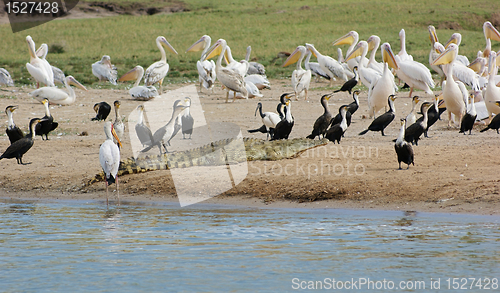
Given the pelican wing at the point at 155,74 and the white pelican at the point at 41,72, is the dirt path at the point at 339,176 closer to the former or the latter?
the white pelican at the point at 41,72

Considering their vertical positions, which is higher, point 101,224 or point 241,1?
point 241,1

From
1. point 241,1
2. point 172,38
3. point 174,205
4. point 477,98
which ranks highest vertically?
point 241,1

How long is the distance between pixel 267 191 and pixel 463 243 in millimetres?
2859

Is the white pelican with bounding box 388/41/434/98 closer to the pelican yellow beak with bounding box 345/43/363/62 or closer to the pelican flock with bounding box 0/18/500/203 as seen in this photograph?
the pelican flock with bounding box 0/18/500/203

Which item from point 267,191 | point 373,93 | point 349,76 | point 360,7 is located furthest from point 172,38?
point 267,191

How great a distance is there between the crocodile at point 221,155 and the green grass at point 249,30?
12.2m

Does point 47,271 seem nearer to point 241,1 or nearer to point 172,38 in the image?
point 172,38

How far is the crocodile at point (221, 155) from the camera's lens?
8648 mm

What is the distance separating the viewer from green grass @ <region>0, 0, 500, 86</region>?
26938 mm

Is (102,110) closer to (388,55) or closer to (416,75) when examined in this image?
(388,55)

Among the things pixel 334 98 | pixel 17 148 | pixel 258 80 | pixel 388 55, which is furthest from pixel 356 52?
pixel 17 148

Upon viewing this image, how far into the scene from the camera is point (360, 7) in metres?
45.3

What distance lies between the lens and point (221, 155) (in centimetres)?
891

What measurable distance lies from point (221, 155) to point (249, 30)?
1217 inches
